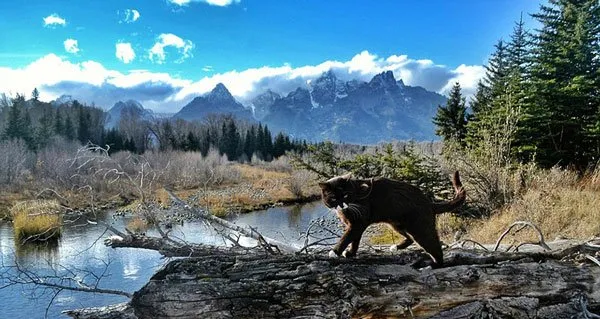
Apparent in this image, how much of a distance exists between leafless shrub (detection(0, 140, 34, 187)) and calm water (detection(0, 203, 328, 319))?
1345 centimetres

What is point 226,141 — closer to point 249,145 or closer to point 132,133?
point 249,145

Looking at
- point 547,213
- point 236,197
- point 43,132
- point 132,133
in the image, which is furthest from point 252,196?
point 132,133

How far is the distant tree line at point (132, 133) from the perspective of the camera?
52.4 metres

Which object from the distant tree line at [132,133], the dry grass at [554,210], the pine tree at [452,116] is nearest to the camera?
the dry grass at [554,210]

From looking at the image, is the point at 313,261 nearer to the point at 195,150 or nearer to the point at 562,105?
the point at 562,105

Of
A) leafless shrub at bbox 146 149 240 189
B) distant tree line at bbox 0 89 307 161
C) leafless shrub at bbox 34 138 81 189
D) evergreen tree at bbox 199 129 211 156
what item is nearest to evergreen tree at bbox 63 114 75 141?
distant tree line at bbox 0 89 307 161

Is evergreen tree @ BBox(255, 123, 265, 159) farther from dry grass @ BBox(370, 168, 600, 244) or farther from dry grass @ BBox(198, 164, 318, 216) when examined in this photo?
dry grass @ BBox(370, 168, 600, 244)

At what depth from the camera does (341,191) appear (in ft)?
10.6

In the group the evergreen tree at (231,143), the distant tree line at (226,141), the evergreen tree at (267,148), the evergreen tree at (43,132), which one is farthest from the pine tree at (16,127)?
the evergreen tree at (267,148)

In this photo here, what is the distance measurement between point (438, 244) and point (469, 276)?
308 millimetres

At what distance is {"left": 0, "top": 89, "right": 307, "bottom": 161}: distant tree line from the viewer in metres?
52.4

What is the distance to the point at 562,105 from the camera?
1345 centimetres

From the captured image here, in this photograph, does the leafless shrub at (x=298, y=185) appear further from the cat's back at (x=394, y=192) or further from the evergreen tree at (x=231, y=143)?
the evergreen tree at (x=231, y=143)

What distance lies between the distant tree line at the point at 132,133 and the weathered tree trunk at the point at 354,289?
164 ft
